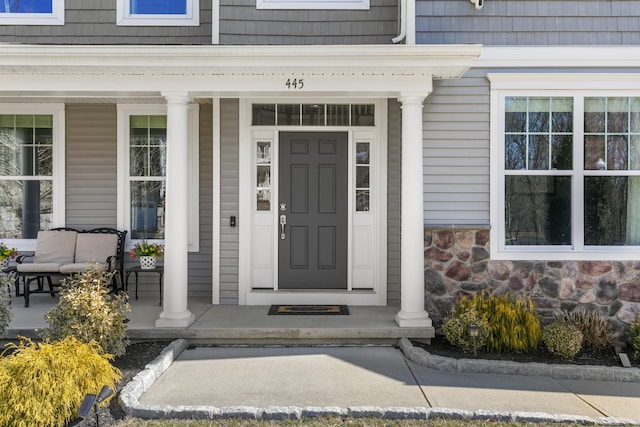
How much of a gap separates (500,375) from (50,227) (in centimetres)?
575

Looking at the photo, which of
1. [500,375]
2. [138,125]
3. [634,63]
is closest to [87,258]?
[138,125]

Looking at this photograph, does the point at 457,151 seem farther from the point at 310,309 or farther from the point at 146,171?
the point at 146,171

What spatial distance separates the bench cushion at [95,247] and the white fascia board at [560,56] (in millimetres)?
4915

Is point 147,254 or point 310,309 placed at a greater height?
point 147,254

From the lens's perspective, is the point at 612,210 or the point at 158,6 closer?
the point at 612,210

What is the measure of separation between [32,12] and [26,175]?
2126 mm

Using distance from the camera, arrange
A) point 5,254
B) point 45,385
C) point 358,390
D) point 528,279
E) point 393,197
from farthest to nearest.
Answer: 1. point 5,254
2. point 393,197
3. point 528,279
4. point 358,390
5. point 45,385

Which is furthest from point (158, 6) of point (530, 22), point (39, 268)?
point (530, 22)

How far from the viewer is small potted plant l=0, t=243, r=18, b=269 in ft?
20.6

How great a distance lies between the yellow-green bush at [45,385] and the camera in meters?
3.01

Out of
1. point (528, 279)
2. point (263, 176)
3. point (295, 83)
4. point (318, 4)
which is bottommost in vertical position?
point (528, 279)

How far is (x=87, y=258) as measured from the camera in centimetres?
638

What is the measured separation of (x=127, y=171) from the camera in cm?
662

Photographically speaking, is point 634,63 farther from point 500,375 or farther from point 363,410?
point 363,410
